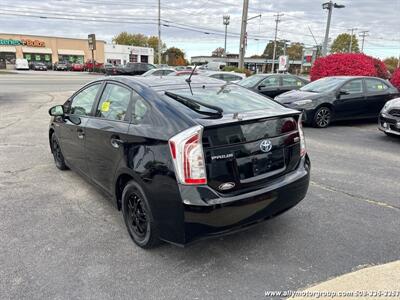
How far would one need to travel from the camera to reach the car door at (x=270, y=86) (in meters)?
12.7

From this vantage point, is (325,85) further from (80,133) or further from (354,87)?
(80,133)

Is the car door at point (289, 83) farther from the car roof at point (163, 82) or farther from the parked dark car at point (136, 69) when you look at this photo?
the parked dark car at point (136, 69)

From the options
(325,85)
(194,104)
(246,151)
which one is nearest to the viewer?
(246,151)

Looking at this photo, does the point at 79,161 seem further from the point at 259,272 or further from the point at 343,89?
the point at 343,89

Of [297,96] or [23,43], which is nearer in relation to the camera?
[297,96]

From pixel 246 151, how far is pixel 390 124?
6329 mm

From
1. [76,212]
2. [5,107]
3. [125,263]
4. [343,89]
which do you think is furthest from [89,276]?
[5,107]

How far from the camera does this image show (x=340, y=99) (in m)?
9.65

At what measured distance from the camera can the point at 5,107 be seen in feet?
42.2

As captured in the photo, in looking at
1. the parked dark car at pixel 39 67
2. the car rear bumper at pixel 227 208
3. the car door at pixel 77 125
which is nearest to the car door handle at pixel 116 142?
the car door at pixel 77 125

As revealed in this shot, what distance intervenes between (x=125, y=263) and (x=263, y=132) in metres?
1.67

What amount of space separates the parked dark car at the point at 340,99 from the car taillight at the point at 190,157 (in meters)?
7.32

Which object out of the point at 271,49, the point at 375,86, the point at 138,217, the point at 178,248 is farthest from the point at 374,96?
the point at 271,49

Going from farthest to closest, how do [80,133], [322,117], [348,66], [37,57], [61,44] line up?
[61,44] → [37,57] → [348,66] → [322,117] → [80,133]
